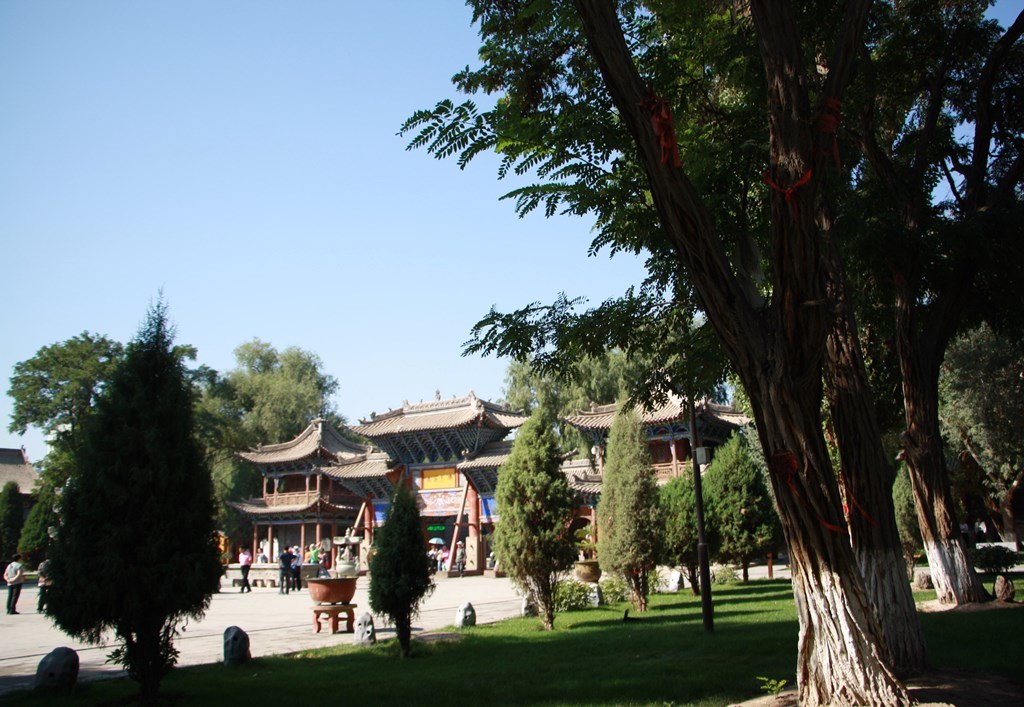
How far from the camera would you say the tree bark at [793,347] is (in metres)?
4.53

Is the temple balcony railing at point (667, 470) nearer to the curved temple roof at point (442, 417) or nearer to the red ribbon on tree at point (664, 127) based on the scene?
the curved temple roof at point (442, 417)

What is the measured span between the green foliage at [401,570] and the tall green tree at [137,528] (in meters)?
2.99

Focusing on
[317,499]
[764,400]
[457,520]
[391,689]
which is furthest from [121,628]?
[317,499]

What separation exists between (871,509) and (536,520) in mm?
7100

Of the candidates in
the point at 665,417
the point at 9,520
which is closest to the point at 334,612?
the point at 665,417

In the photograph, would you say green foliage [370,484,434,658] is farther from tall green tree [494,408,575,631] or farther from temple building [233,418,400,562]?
temple building [233,418,400,562]

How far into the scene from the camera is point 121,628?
663cm

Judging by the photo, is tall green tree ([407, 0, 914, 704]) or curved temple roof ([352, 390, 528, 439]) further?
curved temple roof ([352, 390, 528, 439])

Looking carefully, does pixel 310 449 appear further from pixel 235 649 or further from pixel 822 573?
pixel 822 573

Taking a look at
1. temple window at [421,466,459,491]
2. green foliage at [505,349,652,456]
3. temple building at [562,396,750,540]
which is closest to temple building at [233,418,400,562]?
temple window at [421,466,459,491]

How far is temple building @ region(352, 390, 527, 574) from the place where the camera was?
35250mm

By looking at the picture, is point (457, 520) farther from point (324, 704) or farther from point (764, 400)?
point (764, 400)

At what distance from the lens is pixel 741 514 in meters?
19.8

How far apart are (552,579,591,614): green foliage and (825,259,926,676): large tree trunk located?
10197mm
